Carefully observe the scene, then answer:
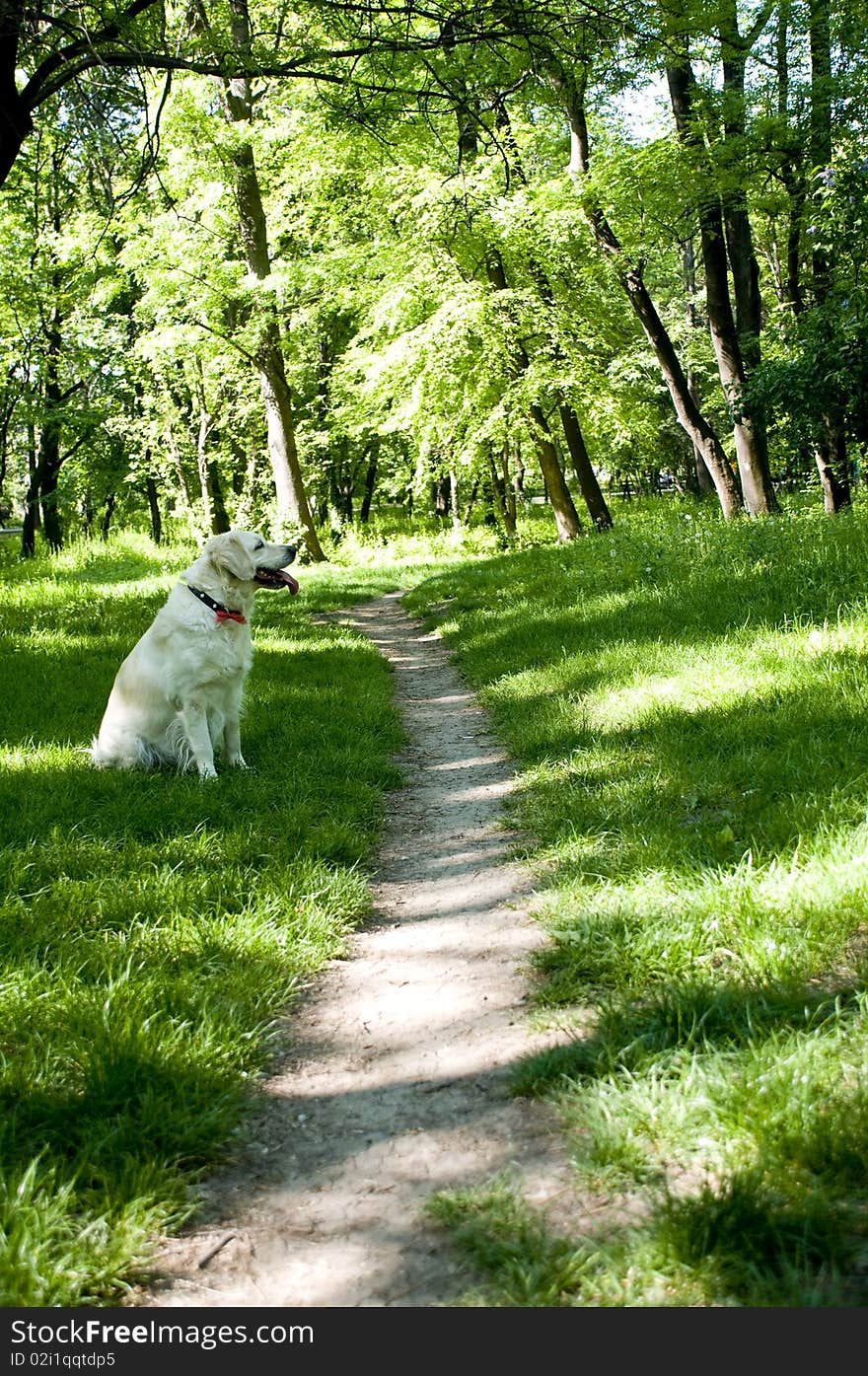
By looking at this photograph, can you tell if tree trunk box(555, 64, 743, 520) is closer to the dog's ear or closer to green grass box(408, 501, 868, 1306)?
green grass box(408, 501, 868, 1306)

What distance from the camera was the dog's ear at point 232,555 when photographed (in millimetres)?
5977

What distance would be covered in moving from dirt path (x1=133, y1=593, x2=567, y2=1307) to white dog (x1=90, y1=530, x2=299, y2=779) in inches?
74.4

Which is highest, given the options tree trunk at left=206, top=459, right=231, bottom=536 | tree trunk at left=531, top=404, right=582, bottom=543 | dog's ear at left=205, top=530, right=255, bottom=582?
tree trunk at left=206, top=459, right=231, bottom=536

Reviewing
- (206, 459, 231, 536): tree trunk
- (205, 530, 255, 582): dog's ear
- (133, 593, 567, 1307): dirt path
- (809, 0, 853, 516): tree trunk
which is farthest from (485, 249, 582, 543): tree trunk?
(133, 593, 567, 1307): dirt path

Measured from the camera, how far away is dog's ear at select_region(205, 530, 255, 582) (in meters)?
5.98

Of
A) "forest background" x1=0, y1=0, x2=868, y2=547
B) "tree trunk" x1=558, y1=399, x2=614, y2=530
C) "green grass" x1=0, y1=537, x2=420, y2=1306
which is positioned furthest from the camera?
"tree trunk" x1=558, y1=399, x2=614, y2=530

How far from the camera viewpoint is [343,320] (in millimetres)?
29641

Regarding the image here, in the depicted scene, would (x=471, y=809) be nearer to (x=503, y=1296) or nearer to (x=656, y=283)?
(x=503, y=1296)

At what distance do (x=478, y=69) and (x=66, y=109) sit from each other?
133 inches

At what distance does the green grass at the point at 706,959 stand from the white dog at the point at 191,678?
6.60 feet

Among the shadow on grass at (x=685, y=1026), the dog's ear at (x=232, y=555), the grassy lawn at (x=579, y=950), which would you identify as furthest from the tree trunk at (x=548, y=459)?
the shadow on grass at (x=685, y=1026)

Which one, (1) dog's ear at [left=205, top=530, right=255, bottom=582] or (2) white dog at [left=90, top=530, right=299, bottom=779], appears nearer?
(2) white dog at [left=90, top=530, right=299, bottom=779]

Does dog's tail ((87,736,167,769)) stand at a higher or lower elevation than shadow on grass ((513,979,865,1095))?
higher

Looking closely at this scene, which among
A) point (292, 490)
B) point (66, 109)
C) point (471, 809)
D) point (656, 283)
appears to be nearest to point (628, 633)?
point (471, 809)
